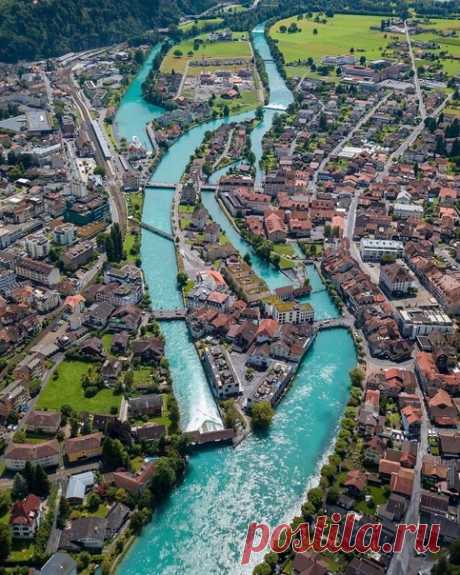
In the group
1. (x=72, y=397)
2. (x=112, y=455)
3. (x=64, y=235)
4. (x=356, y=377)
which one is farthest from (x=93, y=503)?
(x=64, y=235)

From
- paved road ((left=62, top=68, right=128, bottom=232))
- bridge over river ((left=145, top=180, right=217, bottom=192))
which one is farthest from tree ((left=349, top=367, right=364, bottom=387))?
bridge over river ((left=145, top=180, right=217, bottom=192))

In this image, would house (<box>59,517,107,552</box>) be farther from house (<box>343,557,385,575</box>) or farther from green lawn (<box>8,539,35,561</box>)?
house (<box>343,557,385,575</box>)

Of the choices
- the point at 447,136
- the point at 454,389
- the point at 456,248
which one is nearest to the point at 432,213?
the point at 456,248

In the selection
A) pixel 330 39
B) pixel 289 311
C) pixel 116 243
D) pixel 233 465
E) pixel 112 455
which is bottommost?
pixel 330 39

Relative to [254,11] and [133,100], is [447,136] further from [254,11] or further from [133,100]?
[254,11]

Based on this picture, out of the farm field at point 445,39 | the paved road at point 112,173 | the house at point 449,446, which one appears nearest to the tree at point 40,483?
the house at point 449,446

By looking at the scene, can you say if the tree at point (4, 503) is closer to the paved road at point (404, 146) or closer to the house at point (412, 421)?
the house at point (412, 421)

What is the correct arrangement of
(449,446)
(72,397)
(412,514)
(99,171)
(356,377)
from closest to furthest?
(412,514) < (449,446) < (72,397) < (356,377) < (99,171)

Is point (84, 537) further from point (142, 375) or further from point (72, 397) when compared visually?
point (142, 375)
